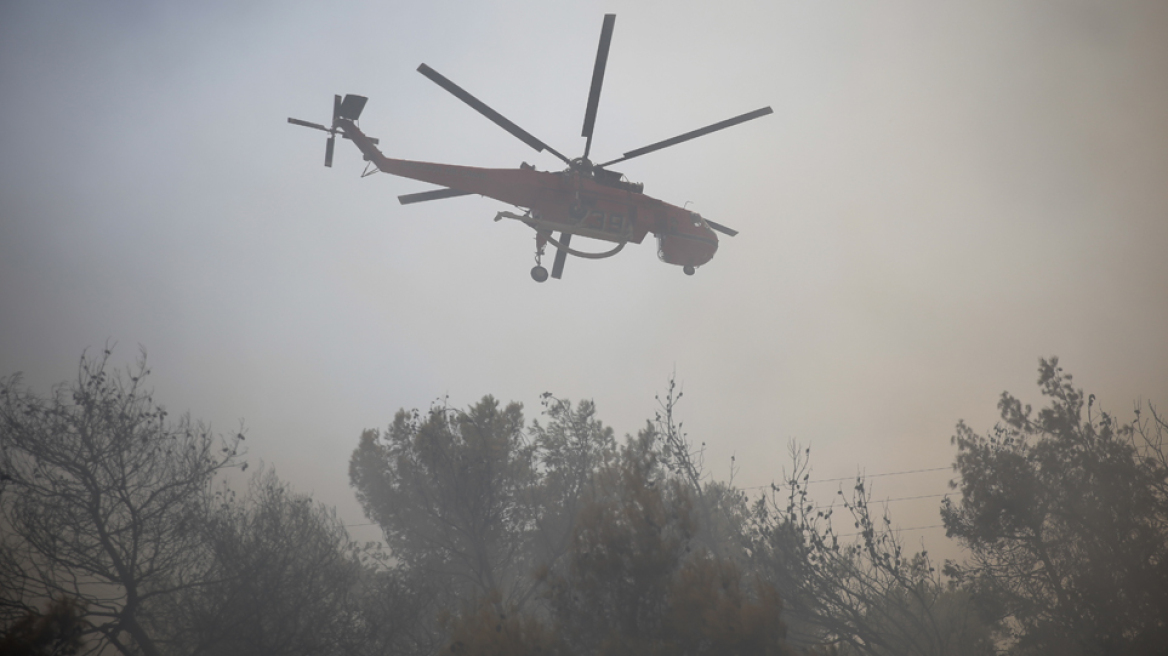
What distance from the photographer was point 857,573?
10922mm

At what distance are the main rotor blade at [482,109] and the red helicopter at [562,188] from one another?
0.02 m

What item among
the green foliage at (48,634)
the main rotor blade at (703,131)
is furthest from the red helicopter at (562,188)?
the green foliage at (48,634)

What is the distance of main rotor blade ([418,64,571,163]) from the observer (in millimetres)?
10875

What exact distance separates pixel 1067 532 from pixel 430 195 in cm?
1241

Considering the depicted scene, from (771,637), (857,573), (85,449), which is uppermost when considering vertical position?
(85,449)

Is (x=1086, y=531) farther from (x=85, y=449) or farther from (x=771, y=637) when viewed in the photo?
(x=85, y=449)

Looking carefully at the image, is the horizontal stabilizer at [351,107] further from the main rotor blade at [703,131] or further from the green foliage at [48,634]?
the green foliage at [48,634]

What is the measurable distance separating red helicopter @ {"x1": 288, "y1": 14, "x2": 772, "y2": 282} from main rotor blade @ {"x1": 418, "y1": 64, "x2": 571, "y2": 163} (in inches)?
0.7

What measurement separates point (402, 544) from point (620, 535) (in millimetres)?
12348

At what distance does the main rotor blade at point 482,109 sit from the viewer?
35.7ft

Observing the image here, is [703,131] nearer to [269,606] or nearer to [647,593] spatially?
[647,593]

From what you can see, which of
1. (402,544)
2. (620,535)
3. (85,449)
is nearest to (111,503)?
(85,449)

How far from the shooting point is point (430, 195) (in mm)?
12711

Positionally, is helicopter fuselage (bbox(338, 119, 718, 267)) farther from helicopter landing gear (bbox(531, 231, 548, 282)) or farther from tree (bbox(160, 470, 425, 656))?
tree (bbox(160, 470, 425, 656))
